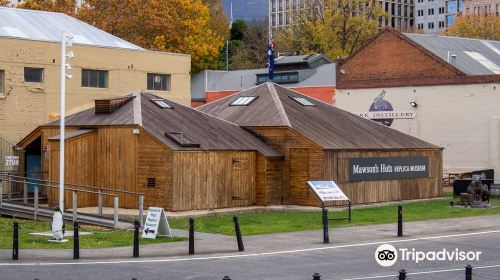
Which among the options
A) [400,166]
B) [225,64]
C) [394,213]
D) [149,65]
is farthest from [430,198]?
[225,64]

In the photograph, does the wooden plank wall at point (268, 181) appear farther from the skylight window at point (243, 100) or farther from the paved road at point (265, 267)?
the paved road at point (265, 267)

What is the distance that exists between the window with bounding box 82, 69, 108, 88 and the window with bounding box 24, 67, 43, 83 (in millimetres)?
2798

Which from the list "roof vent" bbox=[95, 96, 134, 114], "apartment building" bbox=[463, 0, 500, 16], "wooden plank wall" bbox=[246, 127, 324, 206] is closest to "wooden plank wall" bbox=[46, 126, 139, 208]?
"roof vent" bbox=[95, 96, 134, 114]

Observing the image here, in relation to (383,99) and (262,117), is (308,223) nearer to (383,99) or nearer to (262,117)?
(262,117)

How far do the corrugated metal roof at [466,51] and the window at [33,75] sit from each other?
28.9 meters

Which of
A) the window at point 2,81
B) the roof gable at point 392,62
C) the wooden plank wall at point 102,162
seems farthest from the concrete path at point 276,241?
the roof gable at point 392,62

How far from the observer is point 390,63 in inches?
2512

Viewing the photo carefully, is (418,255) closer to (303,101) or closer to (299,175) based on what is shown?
(299,175)

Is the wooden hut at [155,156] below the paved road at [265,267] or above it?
above

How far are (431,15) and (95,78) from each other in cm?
15023

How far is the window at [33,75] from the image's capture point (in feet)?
145

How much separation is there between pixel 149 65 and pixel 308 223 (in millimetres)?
20746

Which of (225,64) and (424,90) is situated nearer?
(424,90)

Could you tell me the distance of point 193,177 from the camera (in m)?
35.9
